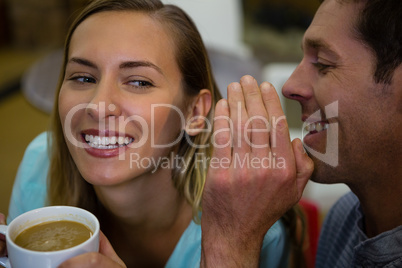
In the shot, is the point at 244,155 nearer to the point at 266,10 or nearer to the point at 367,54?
the point at 367,54

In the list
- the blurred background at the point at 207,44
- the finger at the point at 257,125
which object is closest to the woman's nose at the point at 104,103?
the finger at the point at 257,125

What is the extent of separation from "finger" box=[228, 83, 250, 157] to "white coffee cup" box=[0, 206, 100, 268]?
1.14 ft

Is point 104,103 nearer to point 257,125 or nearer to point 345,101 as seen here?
point 257,125

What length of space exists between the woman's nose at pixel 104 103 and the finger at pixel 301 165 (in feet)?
1.43

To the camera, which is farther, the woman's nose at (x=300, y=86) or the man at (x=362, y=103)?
the woman's nose at (x=300, y=86)

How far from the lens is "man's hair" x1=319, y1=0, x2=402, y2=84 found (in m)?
1.00

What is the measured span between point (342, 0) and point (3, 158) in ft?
7.95

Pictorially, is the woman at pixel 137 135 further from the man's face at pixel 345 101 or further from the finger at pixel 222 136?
the man's face at pixel 345 101

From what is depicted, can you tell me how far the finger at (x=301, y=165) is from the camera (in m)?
1.05

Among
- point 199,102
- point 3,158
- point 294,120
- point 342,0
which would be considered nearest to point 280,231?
point 199,102

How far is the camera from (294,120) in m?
2.37

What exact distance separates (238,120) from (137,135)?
274mm

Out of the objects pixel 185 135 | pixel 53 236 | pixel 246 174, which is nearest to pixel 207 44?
pixel 185 135

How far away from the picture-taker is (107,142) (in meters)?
1.11
